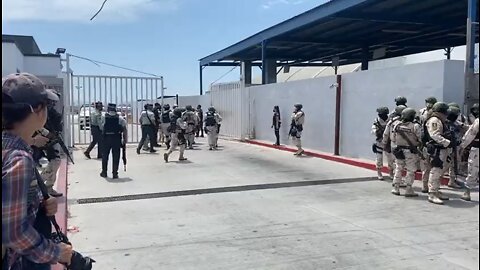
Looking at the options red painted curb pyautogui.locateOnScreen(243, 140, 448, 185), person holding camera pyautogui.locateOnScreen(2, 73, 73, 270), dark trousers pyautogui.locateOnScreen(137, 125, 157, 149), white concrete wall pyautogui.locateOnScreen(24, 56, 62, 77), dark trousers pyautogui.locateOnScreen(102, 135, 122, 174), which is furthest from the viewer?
white concrete wall pyautogui.locateOnScreen(24, 56, 62, 77)

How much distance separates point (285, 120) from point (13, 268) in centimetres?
1426

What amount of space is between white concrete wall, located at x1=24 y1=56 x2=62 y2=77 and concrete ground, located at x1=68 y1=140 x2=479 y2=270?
10.1 meters

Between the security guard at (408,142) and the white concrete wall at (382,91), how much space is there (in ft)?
5.45

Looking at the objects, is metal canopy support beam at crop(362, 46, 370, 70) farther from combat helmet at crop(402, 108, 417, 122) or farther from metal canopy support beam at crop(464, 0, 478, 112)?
combat helmet at crop(402, 108, 417, 122)

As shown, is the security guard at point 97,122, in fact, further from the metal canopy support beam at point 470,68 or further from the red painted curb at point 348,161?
the metal canopy support beam at point 470,68

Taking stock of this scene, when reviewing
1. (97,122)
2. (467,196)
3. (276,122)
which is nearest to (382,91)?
(467,196)

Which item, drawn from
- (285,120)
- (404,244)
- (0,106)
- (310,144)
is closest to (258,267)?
(404,244)

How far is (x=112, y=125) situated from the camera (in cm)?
954

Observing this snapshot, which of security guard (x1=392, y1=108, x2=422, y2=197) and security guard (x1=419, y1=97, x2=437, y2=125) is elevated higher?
security guard (x1=419, y1=97, x2=437, y2=125)

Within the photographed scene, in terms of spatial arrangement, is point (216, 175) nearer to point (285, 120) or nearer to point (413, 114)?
point (413, 114)

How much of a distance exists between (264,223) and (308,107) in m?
8.62

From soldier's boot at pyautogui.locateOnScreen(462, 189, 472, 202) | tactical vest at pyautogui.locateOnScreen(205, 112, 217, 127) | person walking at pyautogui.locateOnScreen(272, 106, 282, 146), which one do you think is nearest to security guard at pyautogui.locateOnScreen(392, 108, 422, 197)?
soldier's boot at pyautogui.locateOnScreen(462, 189, 472, 202)

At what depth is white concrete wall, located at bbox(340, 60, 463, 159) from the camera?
346 inches

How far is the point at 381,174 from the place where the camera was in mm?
9492
